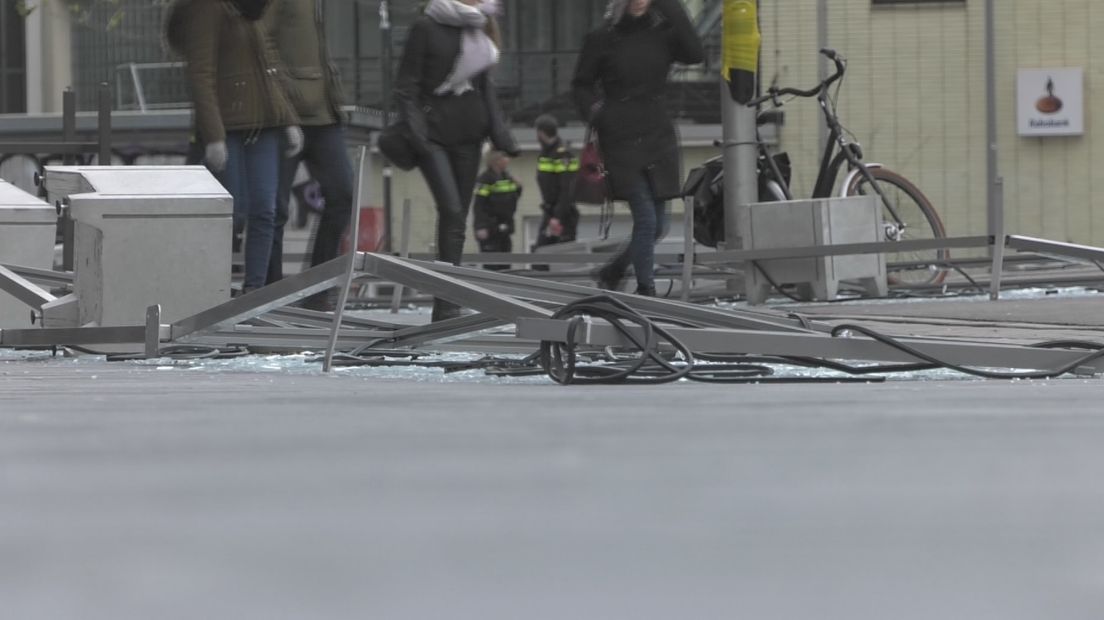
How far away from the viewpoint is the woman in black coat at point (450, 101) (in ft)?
22.7

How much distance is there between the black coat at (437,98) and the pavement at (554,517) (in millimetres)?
4242

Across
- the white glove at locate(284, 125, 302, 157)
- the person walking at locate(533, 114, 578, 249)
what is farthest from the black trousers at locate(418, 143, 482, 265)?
the person walking at locate(533, 114, 578, 249)

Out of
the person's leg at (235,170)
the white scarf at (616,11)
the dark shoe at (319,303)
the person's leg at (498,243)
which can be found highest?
the white scarf at (616,11)

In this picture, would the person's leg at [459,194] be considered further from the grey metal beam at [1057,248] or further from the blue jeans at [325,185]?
the grey metal beam at [1057,248]

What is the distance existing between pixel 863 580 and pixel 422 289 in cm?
366

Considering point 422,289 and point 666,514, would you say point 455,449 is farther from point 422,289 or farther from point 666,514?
point 422,289

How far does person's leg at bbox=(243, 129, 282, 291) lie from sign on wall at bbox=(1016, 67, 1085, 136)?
45.8 ft

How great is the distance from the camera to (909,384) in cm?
421

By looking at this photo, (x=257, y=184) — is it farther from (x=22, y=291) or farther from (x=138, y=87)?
(x=138, y=87)

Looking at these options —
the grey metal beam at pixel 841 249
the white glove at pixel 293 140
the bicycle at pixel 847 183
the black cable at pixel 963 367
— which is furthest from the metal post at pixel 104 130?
the black cable at pixel 963 367

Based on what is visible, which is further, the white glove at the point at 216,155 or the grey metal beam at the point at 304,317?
the white glove at the point at 216,155

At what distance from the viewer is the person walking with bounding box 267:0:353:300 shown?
665 cm

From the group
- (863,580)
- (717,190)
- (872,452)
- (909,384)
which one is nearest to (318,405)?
(872,452)

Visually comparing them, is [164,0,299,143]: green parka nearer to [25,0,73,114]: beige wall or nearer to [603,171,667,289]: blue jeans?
[603,171,667,289]: blue jeans
